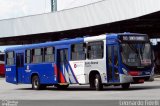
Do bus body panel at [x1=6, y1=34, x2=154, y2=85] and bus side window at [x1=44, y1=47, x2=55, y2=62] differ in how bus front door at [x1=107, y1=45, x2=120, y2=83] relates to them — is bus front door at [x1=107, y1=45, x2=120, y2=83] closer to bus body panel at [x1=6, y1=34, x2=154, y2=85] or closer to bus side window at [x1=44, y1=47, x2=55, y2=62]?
bus body panel at [x1=6, y1=34, x2=154, y2=85]

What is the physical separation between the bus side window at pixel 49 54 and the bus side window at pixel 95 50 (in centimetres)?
317

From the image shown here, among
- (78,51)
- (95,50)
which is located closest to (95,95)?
(95,50)

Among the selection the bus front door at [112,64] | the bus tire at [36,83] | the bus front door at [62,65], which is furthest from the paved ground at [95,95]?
the bus tire at [36,83]

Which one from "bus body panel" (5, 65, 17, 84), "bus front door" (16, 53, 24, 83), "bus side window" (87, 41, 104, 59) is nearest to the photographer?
"bus side window" (87, 41, 104, 59)

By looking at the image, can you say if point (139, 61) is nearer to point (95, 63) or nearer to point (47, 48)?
point (95, 63)

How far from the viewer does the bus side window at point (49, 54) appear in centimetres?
2678

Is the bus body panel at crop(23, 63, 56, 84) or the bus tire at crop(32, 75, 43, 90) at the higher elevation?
the bus body panel at crop(23, 63, 56, 84)

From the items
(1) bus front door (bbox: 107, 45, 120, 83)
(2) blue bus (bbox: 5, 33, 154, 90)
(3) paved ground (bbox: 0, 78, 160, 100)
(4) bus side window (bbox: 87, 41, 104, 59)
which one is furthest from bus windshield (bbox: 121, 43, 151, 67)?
(3) paved ground (bbox: 0, 78, 160, 100)

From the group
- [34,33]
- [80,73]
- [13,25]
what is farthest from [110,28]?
[80,73]

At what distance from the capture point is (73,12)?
4903 cm

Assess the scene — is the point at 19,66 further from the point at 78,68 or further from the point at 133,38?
the point at 133,38

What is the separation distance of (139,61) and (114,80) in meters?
1.50

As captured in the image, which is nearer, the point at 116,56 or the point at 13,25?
the point at 116,56

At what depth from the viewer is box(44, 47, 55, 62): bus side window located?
26781 millimetres
